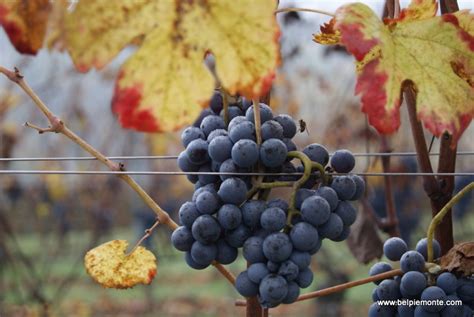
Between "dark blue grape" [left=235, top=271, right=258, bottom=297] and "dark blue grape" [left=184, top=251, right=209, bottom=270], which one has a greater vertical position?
"dark blue grape" [left=184, top=251, right=209, bottom=270]

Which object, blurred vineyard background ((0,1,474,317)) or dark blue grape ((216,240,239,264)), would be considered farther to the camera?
blurred vineyard background ((0,1,474,317))

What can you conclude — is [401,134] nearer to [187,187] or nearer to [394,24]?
[187,187]

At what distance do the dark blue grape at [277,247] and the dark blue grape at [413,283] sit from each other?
0.13m

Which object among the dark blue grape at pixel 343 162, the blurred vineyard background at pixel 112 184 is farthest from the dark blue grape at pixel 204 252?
the blurred vineyard background at pixel 112 184

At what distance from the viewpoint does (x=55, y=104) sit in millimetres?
3234

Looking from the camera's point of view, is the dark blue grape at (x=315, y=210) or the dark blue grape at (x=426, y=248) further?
the dark blue grape at (x=426, y=248)

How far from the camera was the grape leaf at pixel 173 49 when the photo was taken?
0.38m

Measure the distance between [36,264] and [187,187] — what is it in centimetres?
109

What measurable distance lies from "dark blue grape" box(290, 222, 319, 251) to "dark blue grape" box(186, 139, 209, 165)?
9cm

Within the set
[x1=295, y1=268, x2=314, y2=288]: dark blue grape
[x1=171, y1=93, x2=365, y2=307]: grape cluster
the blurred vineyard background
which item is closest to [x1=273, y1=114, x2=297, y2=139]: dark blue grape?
[x1=171, y1=93, x2=365, y2=307]: grape cluster

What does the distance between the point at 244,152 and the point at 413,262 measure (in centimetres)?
18

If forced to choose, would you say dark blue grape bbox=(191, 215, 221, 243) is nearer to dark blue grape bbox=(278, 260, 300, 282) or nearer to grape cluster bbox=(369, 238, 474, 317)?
dark blue grape bbox=(278, 260, 300, 282)

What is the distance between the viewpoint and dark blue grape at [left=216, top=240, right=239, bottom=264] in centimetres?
53

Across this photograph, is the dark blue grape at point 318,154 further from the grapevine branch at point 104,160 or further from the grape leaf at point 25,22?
the grape leaf at point 25,22
